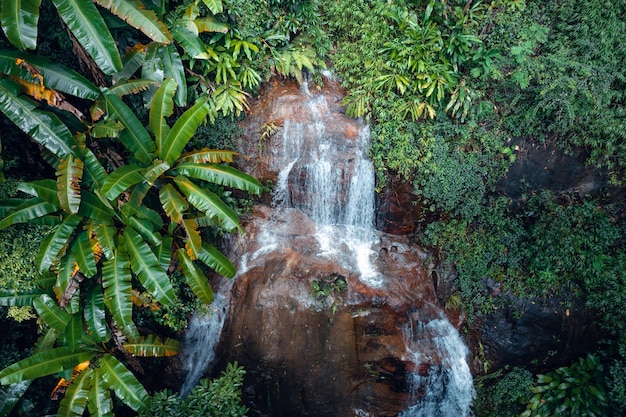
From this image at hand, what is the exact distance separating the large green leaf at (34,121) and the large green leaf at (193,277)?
218cm

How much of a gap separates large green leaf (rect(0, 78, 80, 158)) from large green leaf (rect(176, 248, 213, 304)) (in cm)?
218

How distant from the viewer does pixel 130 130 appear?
5555mm

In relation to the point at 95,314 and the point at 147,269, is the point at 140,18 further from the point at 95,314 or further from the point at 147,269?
the point at 95,314

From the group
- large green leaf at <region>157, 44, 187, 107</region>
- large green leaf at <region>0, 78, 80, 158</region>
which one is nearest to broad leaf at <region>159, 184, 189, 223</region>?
large green leaf at <region>0, 78, 80, 158</region>

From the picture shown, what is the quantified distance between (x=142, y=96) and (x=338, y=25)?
4282 mm

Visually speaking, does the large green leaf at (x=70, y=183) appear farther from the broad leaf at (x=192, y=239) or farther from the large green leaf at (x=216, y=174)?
the broad leaf at (x=192, y=239)

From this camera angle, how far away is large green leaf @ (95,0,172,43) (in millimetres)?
5363

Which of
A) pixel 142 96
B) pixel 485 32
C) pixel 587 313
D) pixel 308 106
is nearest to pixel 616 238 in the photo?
pixel 587 313

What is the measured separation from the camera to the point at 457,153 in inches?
292

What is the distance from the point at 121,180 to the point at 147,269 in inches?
52.4

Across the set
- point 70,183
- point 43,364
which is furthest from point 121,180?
point 43,364

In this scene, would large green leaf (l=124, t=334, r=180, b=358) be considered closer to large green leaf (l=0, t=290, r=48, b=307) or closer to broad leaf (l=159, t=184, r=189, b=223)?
large green leaf (l=0, t=290, r=48, b=307)

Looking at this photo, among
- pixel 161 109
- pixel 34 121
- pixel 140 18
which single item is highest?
pixel 140 18

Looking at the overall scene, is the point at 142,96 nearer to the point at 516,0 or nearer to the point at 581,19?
the point at 516,0
